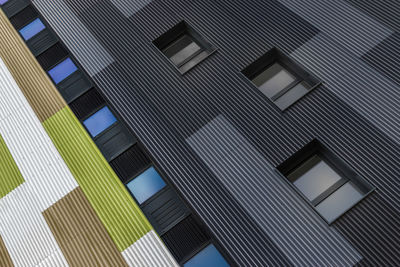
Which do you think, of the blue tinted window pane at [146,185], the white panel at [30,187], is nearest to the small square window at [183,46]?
the blue tinted window pane at [146,185]

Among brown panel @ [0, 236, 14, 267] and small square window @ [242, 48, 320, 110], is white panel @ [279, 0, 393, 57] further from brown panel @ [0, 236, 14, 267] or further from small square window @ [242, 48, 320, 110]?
brown panel @ [0, 236, 14, 267]

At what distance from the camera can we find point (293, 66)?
12242 mm

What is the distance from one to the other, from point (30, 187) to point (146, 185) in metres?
4.42

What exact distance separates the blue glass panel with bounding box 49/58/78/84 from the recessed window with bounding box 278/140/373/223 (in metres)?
10.5

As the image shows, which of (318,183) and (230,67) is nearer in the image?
(318,183)

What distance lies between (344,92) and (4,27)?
16245 mm

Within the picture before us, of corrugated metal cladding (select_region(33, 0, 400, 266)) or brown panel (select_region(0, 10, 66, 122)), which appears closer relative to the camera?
corrugated metal cladding (select_region(33, 0, 400, 266))

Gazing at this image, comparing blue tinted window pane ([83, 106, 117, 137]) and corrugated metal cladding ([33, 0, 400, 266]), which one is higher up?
blue tinted window pane ([83, 106, 117, 137])

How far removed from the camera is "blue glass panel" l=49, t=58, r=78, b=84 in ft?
51.7

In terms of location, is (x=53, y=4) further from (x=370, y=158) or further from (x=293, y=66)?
(x=370, y=158)

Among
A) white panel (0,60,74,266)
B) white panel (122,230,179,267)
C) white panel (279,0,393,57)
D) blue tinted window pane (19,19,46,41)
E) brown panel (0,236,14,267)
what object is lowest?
white panel (122,230,179,267)

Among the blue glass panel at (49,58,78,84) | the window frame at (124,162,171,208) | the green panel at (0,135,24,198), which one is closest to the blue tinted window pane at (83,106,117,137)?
the window frame at (124,162,171,208)

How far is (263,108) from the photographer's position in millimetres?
11570

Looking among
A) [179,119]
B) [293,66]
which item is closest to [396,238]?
[293,66]
